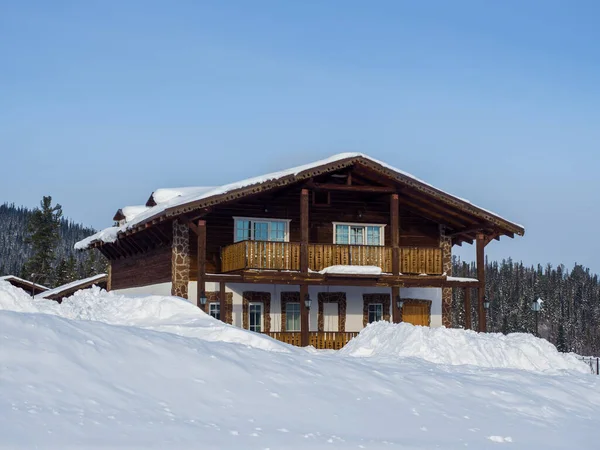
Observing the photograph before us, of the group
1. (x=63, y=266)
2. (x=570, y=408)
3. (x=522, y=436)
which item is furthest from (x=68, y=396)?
(x=63, y=266)

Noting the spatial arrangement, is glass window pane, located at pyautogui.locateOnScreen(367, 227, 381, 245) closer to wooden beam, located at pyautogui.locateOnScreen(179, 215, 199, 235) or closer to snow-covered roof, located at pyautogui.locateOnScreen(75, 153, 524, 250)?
snow-covered roof, located at pyautogui.locateOnScreen(75, 153, 524, 250)

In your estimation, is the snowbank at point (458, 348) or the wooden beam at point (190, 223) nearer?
the snowbank at point (458, 348)

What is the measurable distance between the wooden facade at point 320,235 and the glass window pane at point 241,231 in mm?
143

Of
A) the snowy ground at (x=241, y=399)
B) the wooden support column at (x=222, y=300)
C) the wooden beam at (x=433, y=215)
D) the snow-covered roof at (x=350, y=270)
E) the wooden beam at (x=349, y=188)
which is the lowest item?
the snowy ground at (x=241, y=399)

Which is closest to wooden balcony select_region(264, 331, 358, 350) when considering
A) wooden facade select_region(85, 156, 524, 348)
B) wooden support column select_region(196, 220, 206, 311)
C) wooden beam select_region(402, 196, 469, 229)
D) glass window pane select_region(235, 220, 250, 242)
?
wooden facade select_region(85, 156, 524, 348)

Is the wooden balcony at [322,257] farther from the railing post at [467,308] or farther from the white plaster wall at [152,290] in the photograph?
the railing post at [467,308]

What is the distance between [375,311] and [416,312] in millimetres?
1673

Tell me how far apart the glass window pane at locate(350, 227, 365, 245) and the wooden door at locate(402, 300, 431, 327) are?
2824 millimetres

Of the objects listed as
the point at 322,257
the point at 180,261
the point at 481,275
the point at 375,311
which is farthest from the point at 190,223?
the point at 481,275

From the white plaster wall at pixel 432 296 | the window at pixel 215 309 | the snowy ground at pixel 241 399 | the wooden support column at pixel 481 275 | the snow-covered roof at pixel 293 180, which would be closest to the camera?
the snowy ground at pixel 241 399

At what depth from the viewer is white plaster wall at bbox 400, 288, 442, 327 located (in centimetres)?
2900

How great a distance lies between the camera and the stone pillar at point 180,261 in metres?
25.6

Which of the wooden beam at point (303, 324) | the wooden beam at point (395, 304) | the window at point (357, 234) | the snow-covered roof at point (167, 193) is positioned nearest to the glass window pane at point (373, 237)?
the window at point (357, 234)

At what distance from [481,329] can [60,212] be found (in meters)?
48.0
